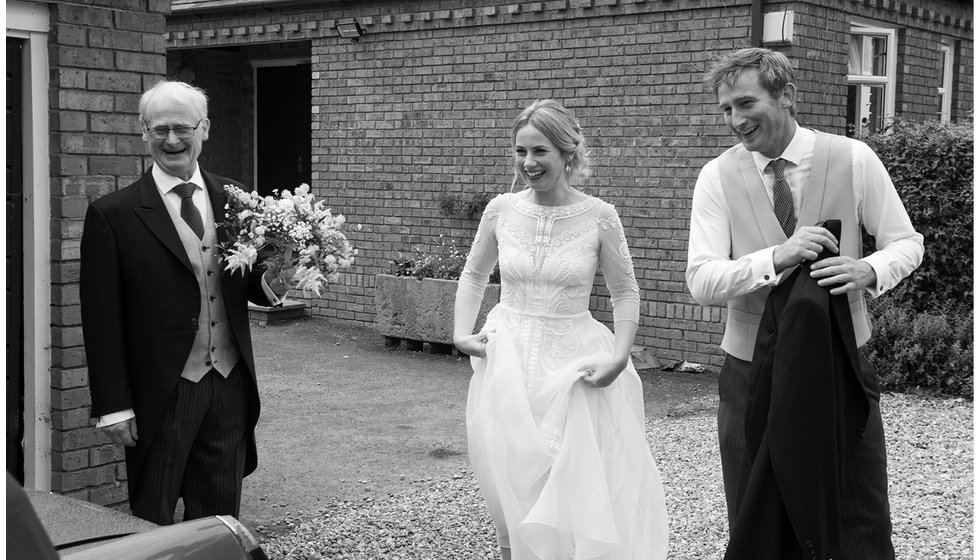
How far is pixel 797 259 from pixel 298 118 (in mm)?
13292

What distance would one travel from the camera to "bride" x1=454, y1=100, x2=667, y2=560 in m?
4.25

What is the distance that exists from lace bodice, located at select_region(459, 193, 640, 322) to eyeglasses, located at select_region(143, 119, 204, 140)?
4.40ft

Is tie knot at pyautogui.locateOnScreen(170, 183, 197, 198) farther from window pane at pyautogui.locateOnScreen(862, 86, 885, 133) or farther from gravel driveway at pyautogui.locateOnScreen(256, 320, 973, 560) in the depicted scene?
window pane at pyautogui.locateOnScreen(862, 86, 885, 133)

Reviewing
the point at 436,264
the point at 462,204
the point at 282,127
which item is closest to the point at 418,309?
the point at 436,264

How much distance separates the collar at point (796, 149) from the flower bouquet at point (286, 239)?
5.08 feet

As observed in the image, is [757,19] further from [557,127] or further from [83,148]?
[83,148]

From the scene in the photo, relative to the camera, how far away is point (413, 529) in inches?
227

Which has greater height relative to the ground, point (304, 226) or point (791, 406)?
point (304, 226)

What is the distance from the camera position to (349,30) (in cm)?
1304

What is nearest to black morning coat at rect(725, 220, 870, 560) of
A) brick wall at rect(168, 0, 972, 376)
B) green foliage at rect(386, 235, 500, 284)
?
brick wall at rect(168, 0, 972, 376)

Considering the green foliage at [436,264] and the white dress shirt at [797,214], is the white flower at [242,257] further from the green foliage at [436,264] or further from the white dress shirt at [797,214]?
the green foliage at [436,264]

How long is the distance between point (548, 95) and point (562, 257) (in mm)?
7209

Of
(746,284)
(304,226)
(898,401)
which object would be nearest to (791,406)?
(746,284)

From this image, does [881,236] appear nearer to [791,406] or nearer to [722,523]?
[791,406]
